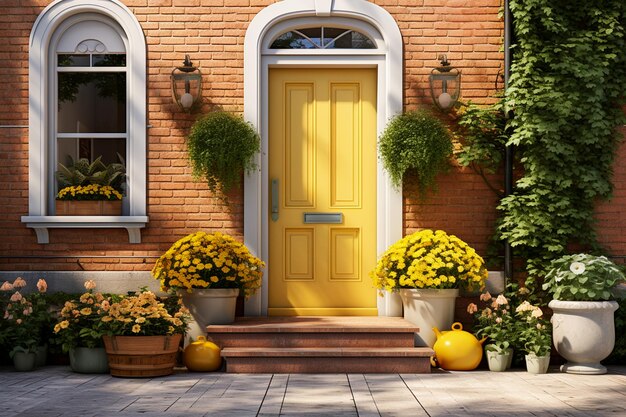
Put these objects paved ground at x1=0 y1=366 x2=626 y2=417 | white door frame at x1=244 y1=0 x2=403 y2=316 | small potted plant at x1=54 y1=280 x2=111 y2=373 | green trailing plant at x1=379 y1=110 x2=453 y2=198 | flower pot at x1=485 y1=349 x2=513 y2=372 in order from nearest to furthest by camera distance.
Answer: paved ground at x1=0 y1=366 x2=626 y2=417 → small potted plant at x1=54 y1=280 x2=111 y2=373 → flower pot at x1=485 y1=349 x2=513 y2=372 → green trailing plant at x1=379 y1=110 x2=453 y2=198 → white door frame at x1=244 y1=0 x2=403 y2=316

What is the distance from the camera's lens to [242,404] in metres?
6.22

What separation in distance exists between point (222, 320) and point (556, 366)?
3.17m

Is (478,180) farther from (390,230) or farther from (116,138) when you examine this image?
(116,138)

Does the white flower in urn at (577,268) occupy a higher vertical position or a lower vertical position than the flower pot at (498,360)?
higher

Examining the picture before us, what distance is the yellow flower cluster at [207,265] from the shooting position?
26.5ft

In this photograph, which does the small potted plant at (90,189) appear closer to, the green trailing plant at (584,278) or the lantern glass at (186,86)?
the lantern glass at (186,86)

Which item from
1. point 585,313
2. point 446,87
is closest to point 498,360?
point 585,313

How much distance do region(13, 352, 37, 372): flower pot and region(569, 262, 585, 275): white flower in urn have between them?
4834mm

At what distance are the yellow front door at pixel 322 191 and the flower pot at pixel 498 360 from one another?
1.33 m

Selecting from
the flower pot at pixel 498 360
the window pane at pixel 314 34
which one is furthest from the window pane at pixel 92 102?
the flower pot at pixel 498 360

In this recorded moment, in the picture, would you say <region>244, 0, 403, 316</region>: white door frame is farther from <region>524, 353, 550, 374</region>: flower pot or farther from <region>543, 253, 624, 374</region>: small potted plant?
<region>543, 253, 624, 374</region>: small potted plant

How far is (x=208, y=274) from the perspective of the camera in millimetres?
8148

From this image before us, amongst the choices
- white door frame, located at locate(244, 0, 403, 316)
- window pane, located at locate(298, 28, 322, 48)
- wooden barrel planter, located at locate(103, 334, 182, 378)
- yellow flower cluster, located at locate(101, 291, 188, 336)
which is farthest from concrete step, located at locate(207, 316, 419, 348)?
window pane, located at locate(298, 28, 322, 48)

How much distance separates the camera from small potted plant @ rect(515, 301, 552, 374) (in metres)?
7.89
